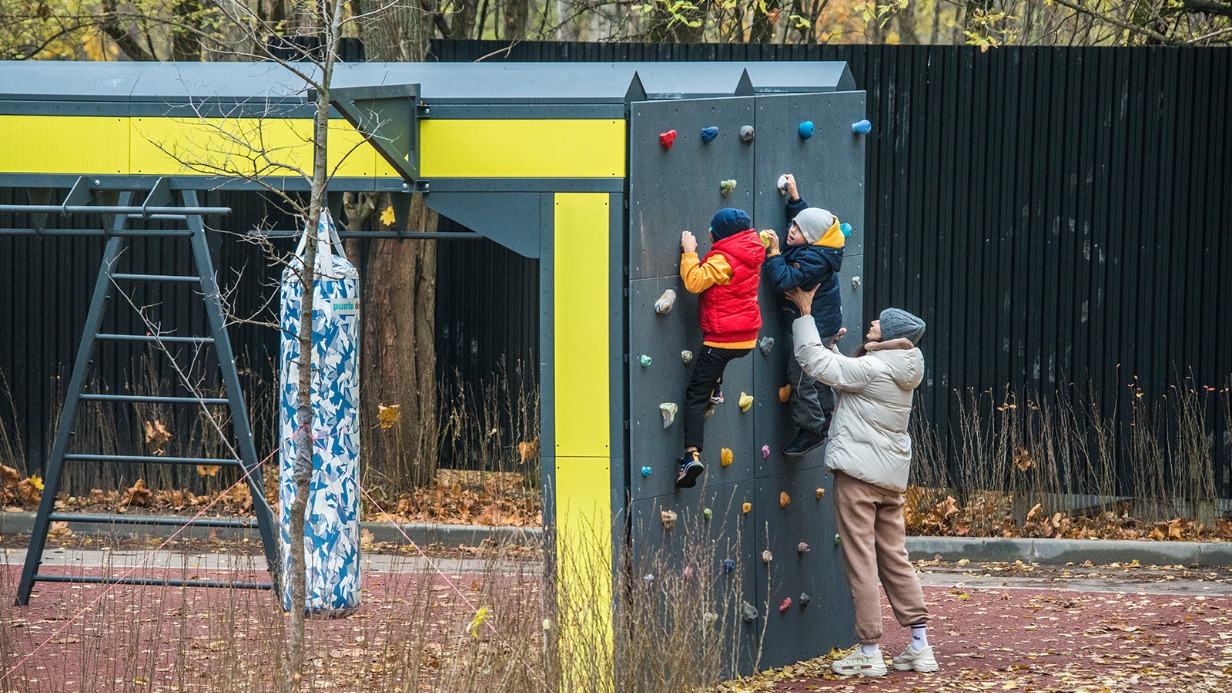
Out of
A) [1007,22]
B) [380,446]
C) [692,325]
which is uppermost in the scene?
[1007,22]

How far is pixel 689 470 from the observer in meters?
6.59

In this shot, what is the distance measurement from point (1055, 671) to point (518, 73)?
3.89 meters

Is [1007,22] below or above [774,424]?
above

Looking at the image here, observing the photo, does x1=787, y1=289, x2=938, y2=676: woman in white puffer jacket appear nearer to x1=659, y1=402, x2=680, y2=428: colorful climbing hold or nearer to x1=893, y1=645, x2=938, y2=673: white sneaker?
x1=893, y1=645, x2=938, y2=673: white sneaker

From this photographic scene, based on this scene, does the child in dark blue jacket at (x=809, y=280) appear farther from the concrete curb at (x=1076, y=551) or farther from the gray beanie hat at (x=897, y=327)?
the concrete curb at (x=1076, y=551)

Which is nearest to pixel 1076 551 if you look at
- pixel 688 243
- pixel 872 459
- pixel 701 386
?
pixel 872 459

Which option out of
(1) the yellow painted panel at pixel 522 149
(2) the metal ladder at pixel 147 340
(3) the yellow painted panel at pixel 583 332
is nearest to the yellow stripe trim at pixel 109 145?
(2) the metal ladder at pixel 147 340

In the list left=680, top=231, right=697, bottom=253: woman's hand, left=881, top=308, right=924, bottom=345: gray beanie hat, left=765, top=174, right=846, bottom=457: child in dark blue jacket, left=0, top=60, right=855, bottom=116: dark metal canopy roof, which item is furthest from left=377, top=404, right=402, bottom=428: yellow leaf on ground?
left=680, top=231, right=697, bottom=253: woman's hand

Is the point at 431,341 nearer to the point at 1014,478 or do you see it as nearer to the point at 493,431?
the point at 493,431

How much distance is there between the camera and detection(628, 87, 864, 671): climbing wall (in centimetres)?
649

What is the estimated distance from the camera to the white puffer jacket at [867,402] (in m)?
7.02

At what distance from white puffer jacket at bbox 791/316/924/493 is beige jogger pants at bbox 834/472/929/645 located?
0.31 feet

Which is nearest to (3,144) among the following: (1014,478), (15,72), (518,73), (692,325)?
(15,72)

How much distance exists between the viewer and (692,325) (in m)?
6.84
